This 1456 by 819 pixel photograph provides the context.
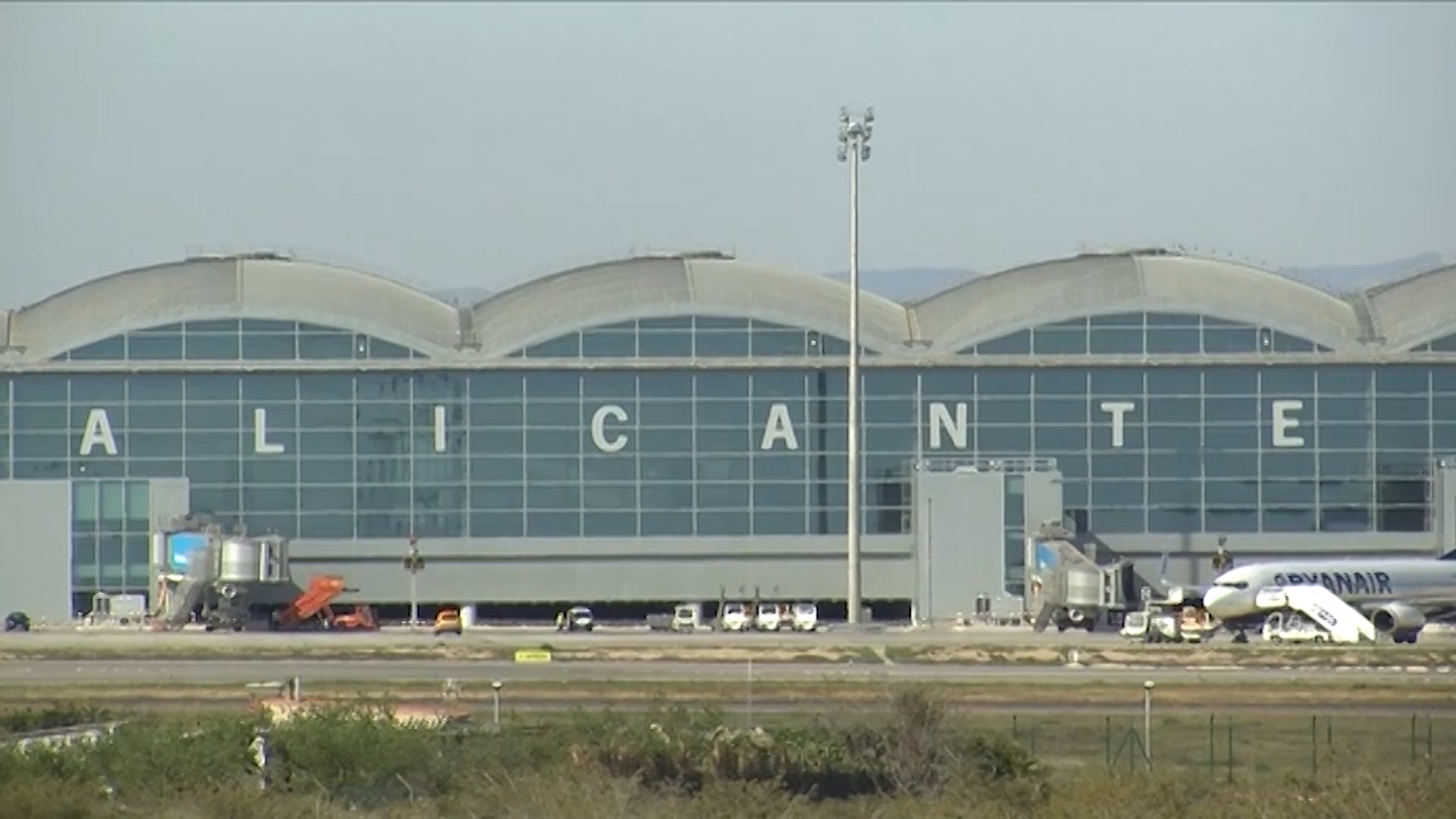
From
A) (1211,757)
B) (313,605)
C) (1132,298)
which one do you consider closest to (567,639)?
(313,605)

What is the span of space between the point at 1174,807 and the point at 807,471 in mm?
60982

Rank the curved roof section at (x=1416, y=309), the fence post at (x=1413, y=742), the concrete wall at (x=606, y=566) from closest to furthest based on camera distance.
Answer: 1. the fence post at (x=1413, y=742)
2. the concrete wall at (x=606, y=566)
3. the curved roof section at (x=1416, y=309)

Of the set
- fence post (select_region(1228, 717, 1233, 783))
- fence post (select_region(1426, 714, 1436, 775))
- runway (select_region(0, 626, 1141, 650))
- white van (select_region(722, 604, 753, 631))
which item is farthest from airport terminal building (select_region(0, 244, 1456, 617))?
fence post (select_region(1228, 717, 1233, 783))

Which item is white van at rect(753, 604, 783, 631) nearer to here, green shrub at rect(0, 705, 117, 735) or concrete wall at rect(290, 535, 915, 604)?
concrete wall at rect(290, 535, 915, 604)

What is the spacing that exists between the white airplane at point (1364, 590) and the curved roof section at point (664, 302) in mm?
16835

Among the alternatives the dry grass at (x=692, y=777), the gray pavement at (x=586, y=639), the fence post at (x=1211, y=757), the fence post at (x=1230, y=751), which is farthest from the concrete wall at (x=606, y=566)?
the dry grass at (x=692, y=777)

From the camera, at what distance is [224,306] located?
104m

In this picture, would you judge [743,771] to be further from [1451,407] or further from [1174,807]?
[1451,407]

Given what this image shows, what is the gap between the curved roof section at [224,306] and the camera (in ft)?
340

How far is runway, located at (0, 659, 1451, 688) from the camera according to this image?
70500 mm

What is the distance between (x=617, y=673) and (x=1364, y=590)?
3431cm

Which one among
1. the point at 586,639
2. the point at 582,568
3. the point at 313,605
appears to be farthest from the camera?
the point at 582,568

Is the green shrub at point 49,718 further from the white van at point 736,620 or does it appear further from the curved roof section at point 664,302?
the curved roof section at point 664,302

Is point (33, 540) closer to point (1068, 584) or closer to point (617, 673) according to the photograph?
point (617, 673)
